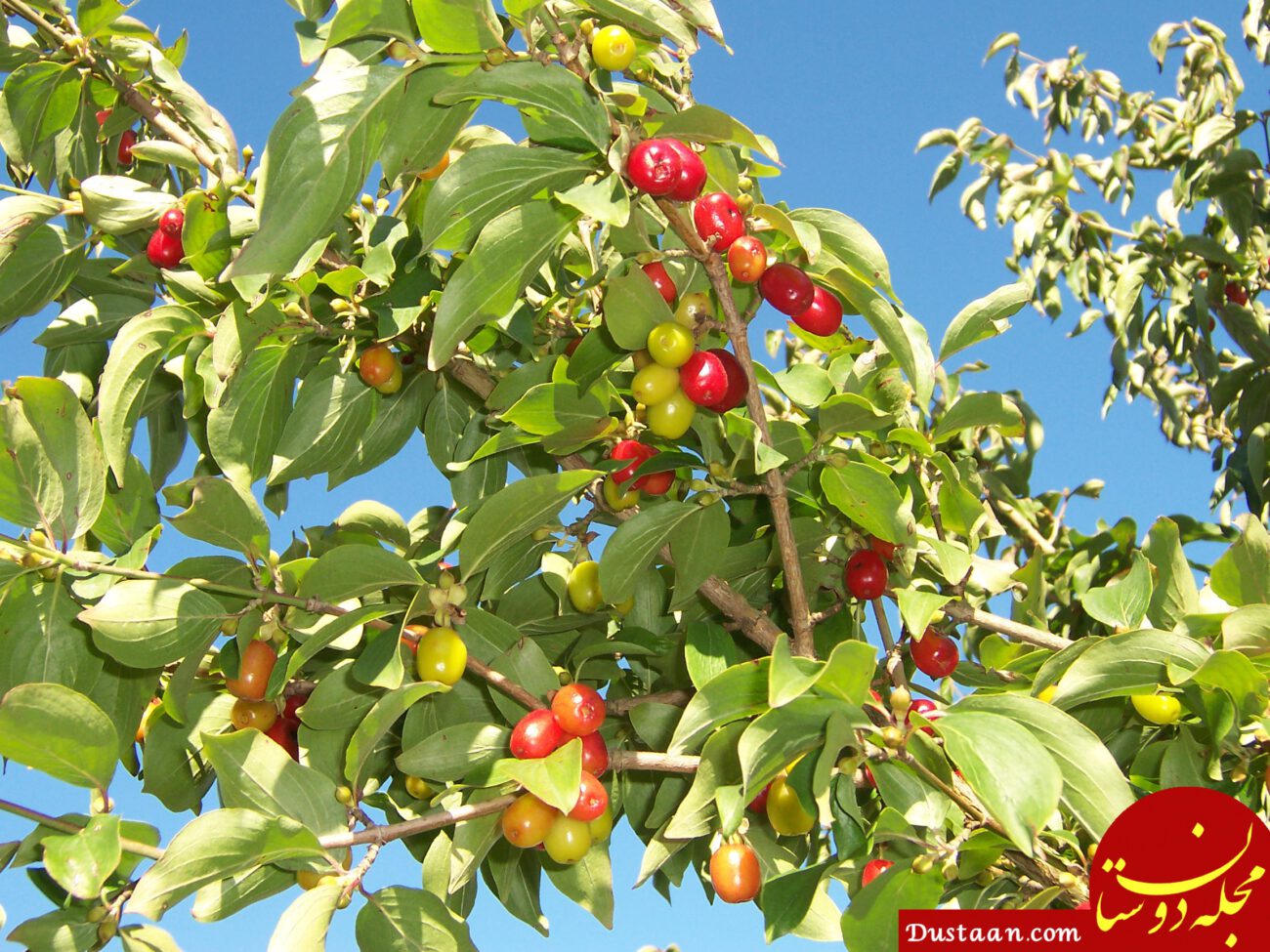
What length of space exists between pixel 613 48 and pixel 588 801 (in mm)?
1300

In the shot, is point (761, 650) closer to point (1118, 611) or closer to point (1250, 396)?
point (1118, 611)

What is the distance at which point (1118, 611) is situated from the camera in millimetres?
2354

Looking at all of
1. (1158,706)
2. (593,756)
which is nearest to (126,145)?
(593,756)

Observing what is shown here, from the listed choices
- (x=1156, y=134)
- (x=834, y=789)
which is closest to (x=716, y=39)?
(x=834, y=789)

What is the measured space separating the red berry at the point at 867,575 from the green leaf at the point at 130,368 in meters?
1.48

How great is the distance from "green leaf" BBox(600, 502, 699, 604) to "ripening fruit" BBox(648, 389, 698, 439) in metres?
0.14

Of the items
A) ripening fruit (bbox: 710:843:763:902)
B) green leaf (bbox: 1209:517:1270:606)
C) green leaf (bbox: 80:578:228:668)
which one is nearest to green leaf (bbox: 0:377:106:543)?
green leaf (bbox: 80:578:228:668)

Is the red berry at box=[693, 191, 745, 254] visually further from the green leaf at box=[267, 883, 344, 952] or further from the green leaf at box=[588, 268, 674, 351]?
the green leaf at box=[267, 883, 344, 952]

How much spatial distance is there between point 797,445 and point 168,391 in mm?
1638

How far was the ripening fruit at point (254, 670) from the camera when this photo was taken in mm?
2217

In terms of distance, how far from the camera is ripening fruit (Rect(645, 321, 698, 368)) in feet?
6.66

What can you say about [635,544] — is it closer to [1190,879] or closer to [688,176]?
[688,176]

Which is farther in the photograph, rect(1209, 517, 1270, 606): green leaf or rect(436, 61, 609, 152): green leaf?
rect(1209, 517, 1270, 606): green leaf

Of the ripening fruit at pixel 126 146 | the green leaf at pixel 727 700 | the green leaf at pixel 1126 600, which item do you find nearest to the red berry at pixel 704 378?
the green leaf at pixel 727 700
